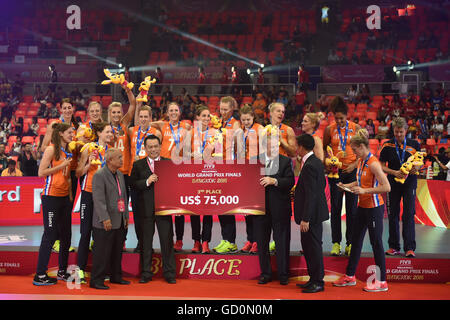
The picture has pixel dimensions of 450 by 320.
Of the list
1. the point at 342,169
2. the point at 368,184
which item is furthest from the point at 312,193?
the point at 342,169

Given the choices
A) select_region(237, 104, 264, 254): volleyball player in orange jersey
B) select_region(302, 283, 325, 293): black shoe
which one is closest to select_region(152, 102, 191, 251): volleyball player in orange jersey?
select_region(237, 104, 264, 254): volleyball player in orange jersey

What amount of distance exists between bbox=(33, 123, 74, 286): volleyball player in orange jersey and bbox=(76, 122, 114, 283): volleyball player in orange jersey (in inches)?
6.8

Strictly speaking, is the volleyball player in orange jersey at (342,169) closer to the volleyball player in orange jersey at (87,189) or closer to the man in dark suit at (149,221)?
the man in dark suit at (149,221)

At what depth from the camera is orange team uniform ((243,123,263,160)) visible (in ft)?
21.6

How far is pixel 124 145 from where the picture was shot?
6918mm

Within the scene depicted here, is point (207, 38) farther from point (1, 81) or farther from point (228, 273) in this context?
point (228, 273)

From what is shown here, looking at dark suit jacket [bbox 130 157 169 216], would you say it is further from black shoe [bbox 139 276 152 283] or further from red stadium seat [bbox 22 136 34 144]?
red stadium seat [bbox 22 136 34 144]

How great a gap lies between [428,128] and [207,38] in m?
10.6

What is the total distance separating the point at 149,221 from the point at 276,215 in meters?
1.48

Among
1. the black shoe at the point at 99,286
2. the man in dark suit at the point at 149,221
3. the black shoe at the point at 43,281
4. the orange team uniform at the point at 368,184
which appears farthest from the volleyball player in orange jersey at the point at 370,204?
the black shoe at the point at 43,281

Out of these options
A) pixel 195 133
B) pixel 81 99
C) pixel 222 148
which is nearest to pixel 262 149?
pixel 222 148

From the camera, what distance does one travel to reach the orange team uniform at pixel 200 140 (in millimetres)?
7039

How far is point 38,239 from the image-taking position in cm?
880

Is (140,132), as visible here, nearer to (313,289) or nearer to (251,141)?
(251,141)
